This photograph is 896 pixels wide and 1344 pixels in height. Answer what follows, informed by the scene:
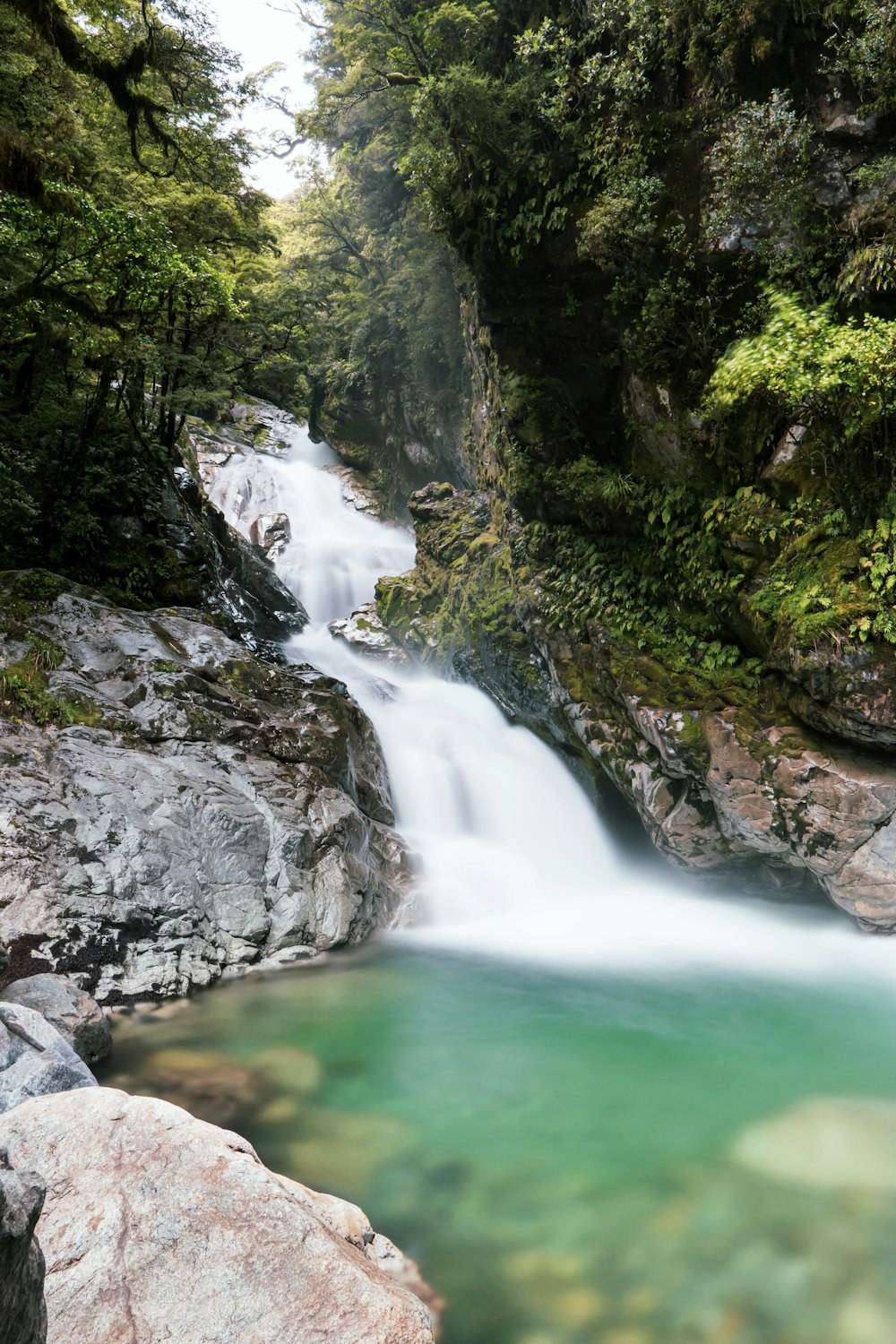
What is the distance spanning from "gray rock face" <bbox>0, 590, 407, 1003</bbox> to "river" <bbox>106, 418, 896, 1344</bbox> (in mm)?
555

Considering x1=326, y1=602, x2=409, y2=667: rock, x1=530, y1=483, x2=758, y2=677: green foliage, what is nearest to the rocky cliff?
x1=530, y1=483, x2=758, y2=677: green foliage

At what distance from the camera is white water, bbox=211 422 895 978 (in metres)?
7.98

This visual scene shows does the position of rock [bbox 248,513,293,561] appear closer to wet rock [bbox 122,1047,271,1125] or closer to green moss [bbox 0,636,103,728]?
green moss [bbox 0,636,103,728]

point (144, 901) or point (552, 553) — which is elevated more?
point (552, 553)

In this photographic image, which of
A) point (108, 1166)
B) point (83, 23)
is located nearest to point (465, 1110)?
point (108, 1166)

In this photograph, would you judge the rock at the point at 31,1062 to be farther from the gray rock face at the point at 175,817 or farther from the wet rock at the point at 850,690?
the wet rock at the point at 850,690

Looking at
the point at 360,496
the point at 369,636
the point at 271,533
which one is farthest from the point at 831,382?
the point at 360,496

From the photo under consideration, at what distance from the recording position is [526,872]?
10109 mm

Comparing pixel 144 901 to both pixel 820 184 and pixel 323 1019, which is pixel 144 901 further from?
pixel 820 184

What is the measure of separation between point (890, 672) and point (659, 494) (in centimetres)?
376

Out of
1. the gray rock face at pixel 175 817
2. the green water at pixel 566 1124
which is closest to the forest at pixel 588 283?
the gray rock face at pixel 175 817

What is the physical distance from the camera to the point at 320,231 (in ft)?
76.9

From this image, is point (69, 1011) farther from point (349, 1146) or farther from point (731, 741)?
point (731, 741)

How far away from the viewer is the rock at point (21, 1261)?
1.52 m
